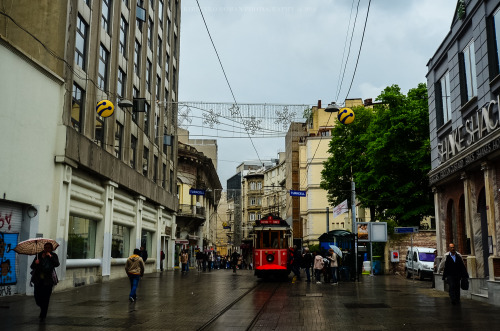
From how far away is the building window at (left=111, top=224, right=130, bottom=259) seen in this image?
27750mm

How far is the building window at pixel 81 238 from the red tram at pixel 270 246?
846 centimetres

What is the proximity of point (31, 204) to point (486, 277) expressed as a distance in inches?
587

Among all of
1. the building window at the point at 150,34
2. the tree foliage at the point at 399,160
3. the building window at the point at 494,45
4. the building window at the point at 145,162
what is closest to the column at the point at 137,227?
the building window at the point at 145,162

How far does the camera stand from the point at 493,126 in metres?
15.1

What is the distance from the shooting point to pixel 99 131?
974 inches

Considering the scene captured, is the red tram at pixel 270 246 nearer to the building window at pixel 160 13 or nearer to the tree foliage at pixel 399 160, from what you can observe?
the tree foliage at pixel 399 160

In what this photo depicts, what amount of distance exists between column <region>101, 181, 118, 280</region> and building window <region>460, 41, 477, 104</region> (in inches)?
629

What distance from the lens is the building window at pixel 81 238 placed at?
21.7 metres

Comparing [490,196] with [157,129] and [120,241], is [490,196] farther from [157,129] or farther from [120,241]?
[157,129]

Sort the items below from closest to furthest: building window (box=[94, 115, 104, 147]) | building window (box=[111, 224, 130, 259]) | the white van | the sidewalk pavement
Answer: the sidewalk pavement → building window (box=[94, 115, 104, 147]) → building window (box=[111, 224, 130, 259]) → the white van

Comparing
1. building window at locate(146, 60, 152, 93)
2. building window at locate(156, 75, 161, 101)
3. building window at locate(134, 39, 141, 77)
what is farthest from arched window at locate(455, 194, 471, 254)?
building window at locate(156, 75, 161, 101)

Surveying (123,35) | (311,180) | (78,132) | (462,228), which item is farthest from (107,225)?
(311,180)

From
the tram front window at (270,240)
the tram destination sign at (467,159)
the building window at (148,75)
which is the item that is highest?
the building window at (148,75)

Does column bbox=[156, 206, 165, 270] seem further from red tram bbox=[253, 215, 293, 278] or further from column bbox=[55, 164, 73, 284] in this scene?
column bbox=[55, 164, 73, 284]
